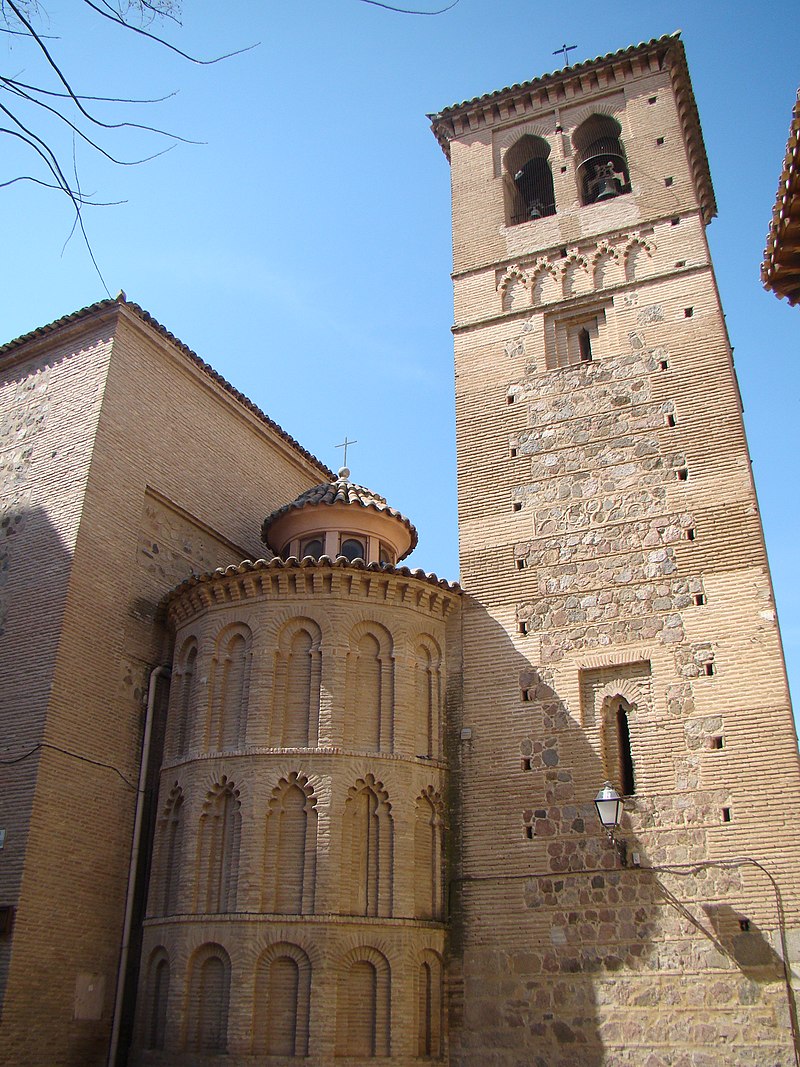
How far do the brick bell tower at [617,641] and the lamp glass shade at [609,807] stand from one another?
510 mm

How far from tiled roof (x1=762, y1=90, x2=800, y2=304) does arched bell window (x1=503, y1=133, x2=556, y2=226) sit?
29.8 ft

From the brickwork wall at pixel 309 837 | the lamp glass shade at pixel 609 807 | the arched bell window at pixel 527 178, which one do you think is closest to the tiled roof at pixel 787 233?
the lamp glass shade at pixel 609 807

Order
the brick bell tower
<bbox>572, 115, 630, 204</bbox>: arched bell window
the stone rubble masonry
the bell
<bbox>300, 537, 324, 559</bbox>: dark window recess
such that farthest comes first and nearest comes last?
<bbox>572, 115, 630, 204</bbox>: arched bell window → the bell → <bbox>300, 537, 324, 559</bbox>: dark window recess → the stone rubble masonry → the brick bell tower

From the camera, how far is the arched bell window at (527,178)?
16.8 m

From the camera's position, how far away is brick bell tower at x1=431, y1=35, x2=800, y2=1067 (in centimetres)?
1027

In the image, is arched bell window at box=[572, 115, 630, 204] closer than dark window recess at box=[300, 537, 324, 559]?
No

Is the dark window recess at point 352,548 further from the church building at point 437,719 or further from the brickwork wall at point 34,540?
the brickwork wall at point 34,540

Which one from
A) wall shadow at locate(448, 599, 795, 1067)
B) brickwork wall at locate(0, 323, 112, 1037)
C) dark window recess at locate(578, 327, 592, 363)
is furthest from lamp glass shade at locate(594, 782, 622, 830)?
dark window recess at locate(578, 327, 592, 363)

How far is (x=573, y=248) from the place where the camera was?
15.2 meters

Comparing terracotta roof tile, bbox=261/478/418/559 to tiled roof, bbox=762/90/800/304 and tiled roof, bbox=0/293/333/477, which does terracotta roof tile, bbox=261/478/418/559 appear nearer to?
tiled roof, bbox=0/293/333/477

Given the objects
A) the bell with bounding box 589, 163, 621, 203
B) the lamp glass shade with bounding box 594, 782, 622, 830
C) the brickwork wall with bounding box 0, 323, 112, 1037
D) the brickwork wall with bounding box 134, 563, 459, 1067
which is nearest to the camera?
the brickwork wall with bounding box 134, 563, 459, 1067

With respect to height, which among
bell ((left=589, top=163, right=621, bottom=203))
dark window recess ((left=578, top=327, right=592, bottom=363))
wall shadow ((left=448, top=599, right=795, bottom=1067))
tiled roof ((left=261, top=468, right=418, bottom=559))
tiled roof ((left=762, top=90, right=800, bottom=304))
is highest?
bell ((left=589, top=163, right=621, bottom=203))

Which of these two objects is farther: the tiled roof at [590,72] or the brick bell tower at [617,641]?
the tiled roof at [590,72]

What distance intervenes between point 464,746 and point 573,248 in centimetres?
784
